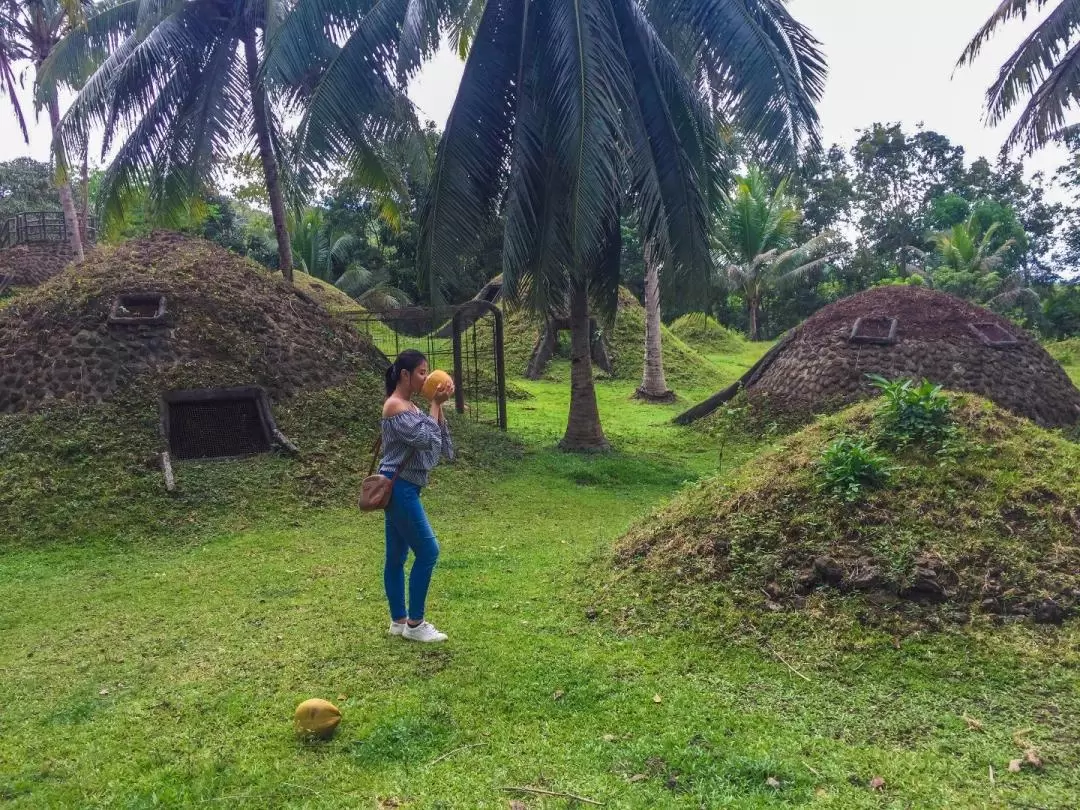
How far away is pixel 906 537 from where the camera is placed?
14.6 ft

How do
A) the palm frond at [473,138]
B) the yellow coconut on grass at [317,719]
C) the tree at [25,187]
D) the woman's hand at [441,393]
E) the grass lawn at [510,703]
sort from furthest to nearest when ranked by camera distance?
the tree at [25,187]
the palm frond at [473,138]
the woman's hand at [441,393]
the yellow coconut on grass at [317,719]
the grass lawn at [510,703]

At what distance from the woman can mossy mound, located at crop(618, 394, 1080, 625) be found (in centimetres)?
153

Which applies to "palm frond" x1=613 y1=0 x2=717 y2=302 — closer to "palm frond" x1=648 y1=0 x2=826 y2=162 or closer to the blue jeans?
"palm frond" x1=648 y1=0 x2=826 y2=162

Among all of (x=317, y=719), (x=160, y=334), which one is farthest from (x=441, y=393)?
(x=160, y=334)

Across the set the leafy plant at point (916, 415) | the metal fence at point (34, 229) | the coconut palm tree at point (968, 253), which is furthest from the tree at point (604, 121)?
the coconut palm tree at point (968, 253)

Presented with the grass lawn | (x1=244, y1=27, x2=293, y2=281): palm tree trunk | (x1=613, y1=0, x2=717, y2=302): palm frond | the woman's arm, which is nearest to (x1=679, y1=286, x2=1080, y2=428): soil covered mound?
(x1=613, y1=0, x2=717, y2=302): palm frond

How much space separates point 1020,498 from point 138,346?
941 cm

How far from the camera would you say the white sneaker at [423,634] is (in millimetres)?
4434

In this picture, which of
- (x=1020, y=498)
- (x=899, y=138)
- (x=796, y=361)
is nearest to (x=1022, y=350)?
(x=796, y=361)

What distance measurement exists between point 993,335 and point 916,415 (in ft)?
31.4

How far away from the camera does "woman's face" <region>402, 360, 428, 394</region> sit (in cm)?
425

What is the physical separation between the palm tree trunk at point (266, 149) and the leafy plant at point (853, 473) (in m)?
10.5

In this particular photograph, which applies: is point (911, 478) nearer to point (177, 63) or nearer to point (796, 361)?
point (796, 361)

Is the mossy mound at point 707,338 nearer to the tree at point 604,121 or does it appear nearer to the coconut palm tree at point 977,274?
the coconut palm tree at point 977,274
